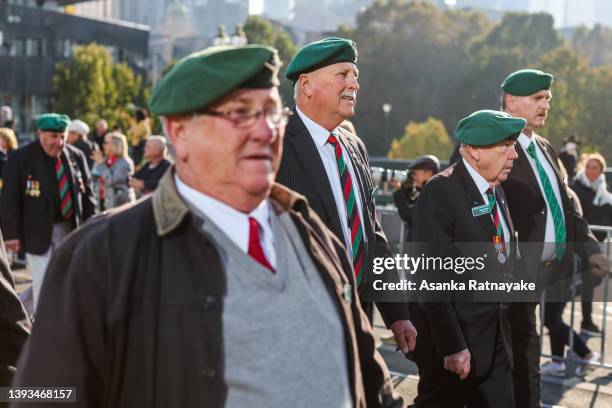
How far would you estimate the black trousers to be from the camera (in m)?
4.95

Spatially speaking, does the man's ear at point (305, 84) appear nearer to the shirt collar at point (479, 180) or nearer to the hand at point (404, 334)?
the shirt collar at point (479, 180)

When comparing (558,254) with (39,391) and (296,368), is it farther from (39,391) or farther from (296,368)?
(39,391)

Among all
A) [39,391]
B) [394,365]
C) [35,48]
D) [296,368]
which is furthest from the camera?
[35,48]

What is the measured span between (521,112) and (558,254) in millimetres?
970

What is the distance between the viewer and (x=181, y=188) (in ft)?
7.84

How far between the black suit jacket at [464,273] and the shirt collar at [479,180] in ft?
0.09

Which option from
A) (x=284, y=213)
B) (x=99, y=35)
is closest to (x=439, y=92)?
(x=99, y=35)

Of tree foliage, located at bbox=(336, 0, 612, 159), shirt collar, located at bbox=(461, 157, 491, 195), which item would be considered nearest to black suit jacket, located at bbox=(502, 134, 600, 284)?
shirt collar, located at bbox=(461, 157, 491, 195)

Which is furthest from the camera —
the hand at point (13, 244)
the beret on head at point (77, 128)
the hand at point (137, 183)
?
the beret on head at point (77, 128)

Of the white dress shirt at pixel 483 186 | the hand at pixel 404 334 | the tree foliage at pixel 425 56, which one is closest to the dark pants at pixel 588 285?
the white dress shirt at pixel 483 186

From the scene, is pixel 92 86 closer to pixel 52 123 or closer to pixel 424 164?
pixel 52 123

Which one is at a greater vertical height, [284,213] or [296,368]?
[284,213]

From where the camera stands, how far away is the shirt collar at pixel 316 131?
4.45 metres

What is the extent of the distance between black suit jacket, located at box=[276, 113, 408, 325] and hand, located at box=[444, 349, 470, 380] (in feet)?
2.05
